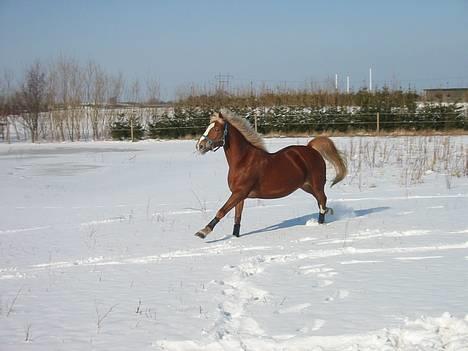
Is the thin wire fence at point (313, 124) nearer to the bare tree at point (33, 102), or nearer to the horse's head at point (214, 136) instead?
the bare tree at point (33, 102)

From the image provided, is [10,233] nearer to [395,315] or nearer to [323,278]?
[323,278]

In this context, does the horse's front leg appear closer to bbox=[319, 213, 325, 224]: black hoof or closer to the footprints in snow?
bbox=[319, 213, 325, 224]: black hoof

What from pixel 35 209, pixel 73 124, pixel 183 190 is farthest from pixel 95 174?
pixel 73 124

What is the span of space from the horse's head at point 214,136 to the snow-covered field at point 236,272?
1.26 metres

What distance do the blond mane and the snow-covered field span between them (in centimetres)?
131

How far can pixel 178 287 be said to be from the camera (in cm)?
529

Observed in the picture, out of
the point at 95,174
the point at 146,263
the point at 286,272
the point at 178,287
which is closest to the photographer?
the point at 178,287

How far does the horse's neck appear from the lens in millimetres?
7902

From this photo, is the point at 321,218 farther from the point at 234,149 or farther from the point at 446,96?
the point at 446,96

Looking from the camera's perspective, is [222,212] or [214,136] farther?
[214,136]

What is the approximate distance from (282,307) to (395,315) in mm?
901

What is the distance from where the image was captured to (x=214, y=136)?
25.6ft

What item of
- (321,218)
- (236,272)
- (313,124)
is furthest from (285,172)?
(313,124)

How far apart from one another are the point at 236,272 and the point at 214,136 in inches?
101
